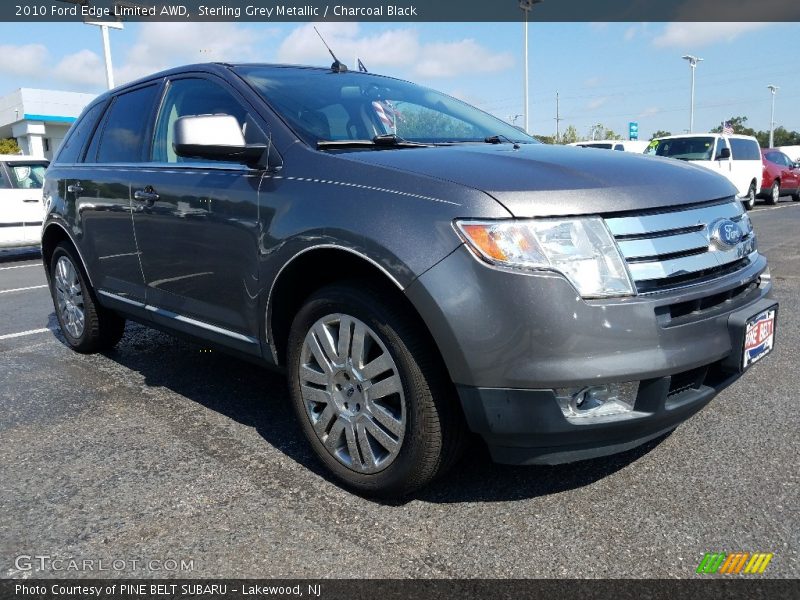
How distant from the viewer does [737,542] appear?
221 centimetres

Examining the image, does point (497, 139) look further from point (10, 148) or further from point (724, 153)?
point (10, 148)

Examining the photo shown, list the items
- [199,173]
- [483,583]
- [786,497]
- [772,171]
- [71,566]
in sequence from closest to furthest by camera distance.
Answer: [483,583], [71,566], [786,497], [199,173], [772,171]

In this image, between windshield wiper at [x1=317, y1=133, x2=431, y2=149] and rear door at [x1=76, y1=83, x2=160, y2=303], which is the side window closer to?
rear door at [x1=76, y1=83, x2=160, y2=303]

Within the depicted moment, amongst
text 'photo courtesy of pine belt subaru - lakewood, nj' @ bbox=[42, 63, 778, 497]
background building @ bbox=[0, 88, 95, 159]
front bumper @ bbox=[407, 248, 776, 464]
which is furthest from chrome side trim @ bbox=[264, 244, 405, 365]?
background building @ bbox=[0, 88, 95, 159]

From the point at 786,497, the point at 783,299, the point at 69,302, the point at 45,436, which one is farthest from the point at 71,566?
the point at 783,299

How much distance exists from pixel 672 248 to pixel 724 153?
14.5 m

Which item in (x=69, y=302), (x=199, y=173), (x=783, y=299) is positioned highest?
(x=199, y=173)

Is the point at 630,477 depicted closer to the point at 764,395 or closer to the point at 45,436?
the point at 764,395

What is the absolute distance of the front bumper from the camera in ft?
6.88

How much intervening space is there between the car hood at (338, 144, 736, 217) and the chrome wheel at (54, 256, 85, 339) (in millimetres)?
2751

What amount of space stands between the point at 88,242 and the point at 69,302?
0.73 metres

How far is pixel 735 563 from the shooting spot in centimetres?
210

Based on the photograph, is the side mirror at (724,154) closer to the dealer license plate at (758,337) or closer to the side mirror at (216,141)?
the dealer license plate at (758,337)

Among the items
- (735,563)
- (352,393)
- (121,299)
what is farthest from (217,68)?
(735,563)
